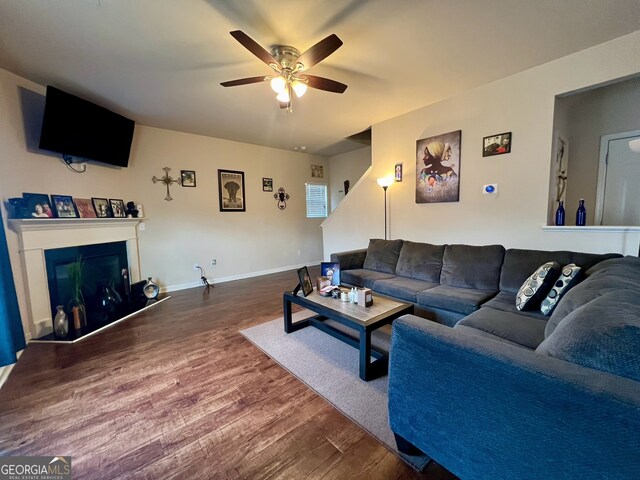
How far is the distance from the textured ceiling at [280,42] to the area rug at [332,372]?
2698 millimetres

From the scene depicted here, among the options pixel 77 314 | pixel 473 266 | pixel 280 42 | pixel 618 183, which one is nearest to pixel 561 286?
pixel 473 266

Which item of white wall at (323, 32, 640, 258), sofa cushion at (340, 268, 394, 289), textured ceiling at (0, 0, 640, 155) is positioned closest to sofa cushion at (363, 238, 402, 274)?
sofa cushion at (340, 268, 394, 289)

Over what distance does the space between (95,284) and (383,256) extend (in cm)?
394

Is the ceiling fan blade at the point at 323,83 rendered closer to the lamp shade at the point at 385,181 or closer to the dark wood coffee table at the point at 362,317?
the lamp shade at the point at 385,181

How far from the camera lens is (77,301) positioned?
297 cm

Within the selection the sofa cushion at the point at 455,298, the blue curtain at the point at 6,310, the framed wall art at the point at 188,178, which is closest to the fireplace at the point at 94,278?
the blue curtain at the point at 6,310

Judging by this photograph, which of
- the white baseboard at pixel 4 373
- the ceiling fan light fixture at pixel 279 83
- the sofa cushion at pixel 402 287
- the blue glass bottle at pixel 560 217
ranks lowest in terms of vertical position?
the white baseboard at pixel 4 373

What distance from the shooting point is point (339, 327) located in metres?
2.83

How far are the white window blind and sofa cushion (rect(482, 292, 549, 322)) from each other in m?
4.56

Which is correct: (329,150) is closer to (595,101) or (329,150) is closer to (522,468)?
(595,101)

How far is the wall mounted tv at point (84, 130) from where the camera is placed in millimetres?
2797

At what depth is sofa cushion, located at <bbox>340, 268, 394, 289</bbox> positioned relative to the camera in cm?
331

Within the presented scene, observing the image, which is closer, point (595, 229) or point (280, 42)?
point (280, 42)

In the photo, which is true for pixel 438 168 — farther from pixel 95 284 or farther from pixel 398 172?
pixel 95 284
